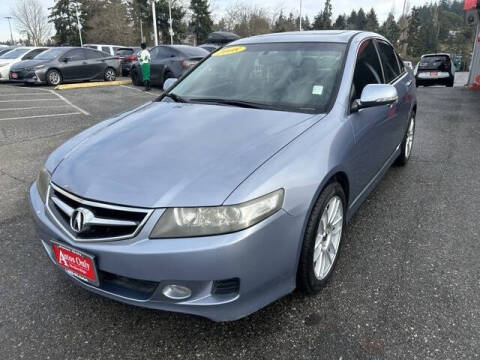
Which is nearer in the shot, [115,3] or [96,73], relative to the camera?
[96,73]

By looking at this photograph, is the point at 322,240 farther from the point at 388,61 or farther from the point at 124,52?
the point at 124,52

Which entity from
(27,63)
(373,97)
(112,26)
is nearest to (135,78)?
(27,63)

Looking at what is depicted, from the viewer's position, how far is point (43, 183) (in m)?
2.36

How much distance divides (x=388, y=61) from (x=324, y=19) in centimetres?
7056

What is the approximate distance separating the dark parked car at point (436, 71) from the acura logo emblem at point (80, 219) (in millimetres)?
18420

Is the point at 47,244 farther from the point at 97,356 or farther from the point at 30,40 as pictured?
the point at 30,40

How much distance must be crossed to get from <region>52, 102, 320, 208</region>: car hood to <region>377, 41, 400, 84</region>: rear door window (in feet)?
5.90

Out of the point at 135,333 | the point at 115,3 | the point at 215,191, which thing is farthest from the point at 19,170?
the point at 115,3

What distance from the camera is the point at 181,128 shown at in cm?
249

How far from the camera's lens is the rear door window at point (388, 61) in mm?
3826

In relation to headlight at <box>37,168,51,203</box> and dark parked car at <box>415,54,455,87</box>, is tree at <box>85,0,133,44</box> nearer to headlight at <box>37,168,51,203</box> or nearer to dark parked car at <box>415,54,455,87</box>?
dark parked car at <box>415,54,455,87</box>

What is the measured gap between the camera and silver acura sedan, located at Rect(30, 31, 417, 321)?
176 cm

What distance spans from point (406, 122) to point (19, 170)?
4741mm

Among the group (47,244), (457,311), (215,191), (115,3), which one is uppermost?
(115,3)
